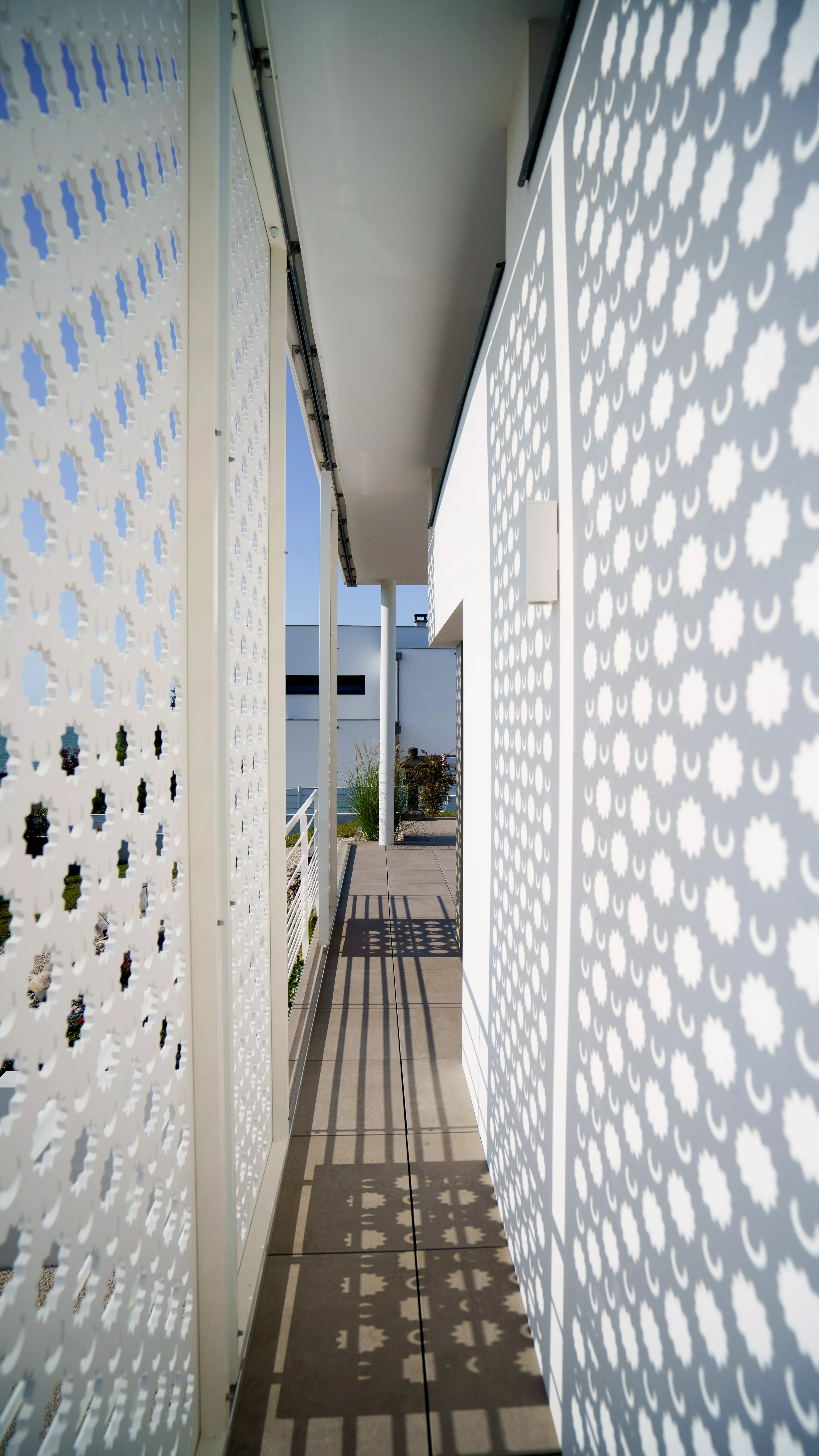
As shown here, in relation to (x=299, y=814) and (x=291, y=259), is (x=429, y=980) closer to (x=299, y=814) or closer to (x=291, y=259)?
(x=299, y=814)

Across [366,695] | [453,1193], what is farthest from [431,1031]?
[366,695]

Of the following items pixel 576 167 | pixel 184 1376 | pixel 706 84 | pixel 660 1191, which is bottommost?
pixel 184 1376

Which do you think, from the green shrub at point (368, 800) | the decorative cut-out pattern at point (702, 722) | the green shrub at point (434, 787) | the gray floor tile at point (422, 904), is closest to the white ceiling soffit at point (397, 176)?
the decorative cut-out pattern at point (702, 722)

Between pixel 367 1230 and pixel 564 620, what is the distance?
2028 millimetres

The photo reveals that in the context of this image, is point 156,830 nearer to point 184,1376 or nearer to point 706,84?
point 184,1376

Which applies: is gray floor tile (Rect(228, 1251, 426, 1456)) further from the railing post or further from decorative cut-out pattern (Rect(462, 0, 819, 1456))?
the railing post

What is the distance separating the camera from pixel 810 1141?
62 cm

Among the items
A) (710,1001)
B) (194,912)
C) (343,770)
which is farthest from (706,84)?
(343,770)

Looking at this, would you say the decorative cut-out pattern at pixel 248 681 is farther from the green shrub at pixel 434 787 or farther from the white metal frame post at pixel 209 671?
the green shrub at pixel 434 787

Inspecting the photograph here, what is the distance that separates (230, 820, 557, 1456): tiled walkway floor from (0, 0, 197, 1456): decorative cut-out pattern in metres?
0.46

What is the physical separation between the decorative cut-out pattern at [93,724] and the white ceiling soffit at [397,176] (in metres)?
0.84

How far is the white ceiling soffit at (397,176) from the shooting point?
6.14ft

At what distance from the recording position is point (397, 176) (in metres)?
2.43

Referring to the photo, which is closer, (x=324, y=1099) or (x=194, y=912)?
(x=194, y=912)
